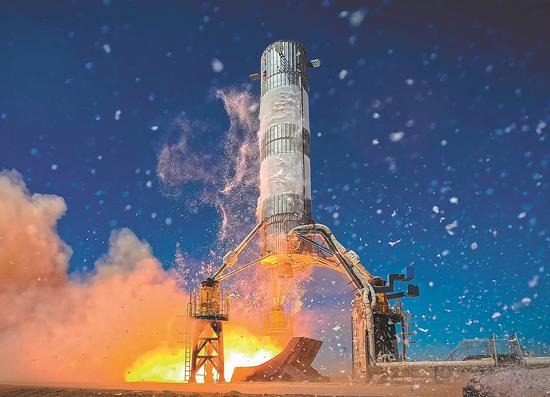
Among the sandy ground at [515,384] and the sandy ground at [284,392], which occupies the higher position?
the sandy ground at [515,384]

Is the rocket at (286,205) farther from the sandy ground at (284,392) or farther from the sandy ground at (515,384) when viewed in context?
the sandy ground at (515,384)

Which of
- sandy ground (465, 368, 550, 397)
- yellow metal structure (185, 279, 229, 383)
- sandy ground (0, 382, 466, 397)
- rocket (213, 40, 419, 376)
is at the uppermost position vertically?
rocket (213, 40, 419, 376)

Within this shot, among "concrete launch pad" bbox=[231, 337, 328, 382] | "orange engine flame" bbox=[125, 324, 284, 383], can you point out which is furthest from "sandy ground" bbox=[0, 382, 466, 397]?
"orange engine flame" bbox=[125, 324, 284, 383]

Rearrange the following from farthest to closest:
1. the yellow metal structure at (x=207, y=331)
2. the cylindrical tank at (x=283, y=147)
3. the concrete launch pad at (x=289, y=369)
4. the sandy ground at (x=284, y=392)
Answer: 1. the cylindrical tank at (x=283, y=147)
2. the yellow metal structure at (x=207, y=331)
3. the concrete launch pad at (x=289, y=369)
4. the sandy ground at (x=284, y=392)

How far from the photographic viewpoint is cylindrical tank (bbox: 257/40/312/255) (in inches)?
1419

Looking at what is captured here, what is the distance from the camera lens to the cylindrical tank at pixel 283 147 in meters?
36.0

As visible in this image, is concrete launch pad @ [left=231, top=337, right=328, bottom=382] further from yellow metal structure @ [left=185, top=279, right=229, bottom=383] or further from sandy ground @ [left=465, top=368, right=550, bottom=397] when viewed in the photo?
sandy ground @ [left=465, top=368, right=550, bottom=397]

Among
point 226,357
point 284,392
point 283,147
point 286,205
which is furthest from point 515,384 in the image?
point 226,357

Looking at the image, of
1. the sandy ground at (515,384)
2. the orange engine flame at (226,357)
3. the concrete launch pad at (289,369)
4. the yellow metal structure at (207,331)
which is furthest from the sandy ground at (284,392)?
the orange engine flame at (226,357)

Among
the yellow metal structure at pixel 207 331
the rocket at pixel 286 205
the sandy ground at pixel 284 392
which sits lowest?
the sandy ground at pixel 284 392

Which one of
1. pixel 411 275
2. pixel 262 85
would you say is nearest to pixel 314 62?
pixel 262 85

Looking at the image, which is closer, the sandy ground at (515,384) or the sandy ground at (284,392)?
the sandy ground at (515,384)

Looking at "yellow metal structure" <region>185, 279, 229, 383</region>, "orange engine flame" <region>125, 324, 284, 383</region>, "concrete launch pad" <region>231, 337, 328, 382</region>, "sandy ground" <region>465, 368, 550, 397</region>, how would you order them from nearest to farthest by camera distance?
"sandy ground" <region>465, 368, 550, 397</region>, "concrete launch pad" <region>231, 337, 328, 382</region>, "yellow metal structure" <region>185, 279, 229, 383</region>, "orange engine flame" <region>125, 324, 284, 383</region>

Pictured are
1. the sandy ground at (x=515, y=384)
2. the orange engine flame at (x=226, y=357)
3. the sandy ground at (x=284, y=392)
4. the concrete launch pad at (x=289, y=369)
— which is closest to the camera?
the sandy ground at (x=515, y=384)
